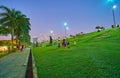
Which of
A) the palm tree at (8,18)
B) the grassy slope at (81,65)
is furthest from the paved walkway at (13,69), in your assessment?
the palm tree at (8,18)

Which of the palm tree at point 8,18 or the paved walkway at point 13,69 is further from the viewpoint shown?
the palm tree at point 8,18

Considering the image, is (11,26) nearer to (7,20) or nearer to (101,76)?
(7,20)

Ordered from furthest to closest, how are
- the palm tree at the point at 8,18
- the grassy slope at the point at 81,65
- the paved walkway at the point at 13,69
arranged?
the palm tree at the point at 8,18 → the paved walkway at the point at 13,69 → the grassy slope at the point at 81,65

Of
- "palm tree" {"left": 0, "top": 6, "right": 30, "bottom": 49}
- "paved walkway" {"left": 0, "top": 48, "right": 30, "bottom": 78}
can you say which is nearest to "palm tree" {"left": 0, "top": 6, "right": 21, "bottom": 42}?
"palm tree" {"left": 0, "top": 6, "right": 30, "bottom": 49}

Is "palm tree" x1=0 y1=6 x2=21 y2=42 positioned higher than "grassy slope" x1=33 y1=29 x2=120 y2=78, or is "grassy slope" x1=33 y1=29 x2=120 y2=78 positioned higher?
"palm tree" x1=0 y1=6 x2=21 y2=42

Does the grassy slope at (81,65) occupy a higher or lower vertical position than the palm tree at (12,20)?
lower

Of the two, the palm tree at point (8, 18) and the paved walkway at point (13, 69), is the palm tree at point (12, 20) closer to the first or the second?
the palm tree at point (8, 18)

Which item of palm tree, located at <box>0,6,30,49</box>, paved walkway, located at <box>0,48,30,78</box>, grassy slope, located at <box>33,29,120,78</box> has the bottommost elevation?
paved walkway, located at <box>0,48,30,78</box>

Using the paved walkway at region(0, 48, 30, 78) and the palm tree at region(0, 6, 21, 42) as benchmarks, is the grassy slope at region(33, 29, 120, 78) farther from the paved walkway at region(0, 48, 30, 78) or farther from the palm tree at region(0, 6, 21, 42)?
the palm tree at region(0, 6, 21, 42)

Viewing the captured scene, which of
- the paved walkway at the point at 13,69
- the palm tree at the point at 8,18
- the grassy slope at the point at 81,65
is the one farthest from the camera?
the palm tree at the point at 8,18

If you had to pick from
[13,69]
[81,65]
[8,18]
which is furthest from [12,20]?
[81,65]

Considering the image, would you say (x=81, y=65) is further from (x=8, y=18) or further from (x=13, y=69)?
(x=8, y=18)

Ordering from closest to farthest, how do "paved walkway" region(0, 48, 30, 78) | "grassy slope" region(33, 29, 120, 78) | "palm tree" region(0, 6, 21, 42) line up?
"grassy slope" region(33, 29, 120, 78), "paved walkway" region(0, 48, 30, 78), "palm tree" region(0, 6, 21, 42)

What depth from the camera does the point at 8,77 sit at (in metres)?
9.73
